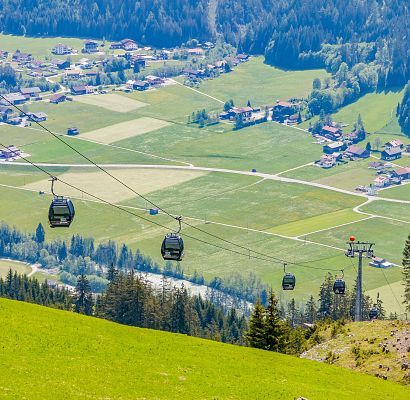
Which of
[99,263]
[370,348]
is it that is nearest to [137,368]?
[370,348]

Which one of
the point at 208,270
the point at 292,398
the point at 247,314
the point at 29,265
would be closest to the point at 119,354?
the point at 292,398

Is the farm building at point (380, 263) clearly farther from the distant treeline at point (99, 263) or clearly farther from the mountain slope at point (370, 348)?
the mountain slope at point (370, 348)

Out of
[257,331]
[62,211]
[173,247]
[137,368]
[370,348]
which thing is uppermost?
[62,211]

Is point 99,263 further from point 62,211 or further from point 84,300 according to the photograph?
point 62,211

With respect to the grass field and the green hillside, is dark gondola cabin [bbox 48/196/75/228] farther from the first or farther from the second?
the grass field

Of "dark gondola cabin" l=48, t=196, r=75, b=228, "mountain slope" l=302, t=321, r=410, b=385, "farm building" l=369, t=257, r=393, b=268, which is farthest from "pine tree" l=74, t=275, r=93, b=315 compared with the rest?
"dark gondola cabin" l=48, t=196, r=75, b=228

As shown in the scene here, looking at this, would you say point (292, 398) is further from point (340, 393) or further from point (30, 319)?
point (30, 319)
